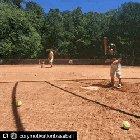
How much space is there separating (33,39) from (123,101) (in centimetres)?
4601

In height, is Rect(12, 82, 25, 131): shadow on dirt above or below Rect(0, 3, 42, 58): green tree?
below

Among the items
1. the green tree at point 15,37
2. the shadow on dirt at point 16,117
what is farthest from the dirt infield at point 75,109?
the green tree at point 15,37

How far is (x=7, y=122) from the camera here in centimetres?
1048

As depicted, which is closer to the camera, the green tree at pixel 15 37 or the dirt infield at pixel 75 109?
the dirt infield at pixel 75 109

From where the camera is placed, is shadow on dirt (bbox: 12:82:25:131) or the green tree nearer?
shadow on dirt (bbox: 12:82:25:131)

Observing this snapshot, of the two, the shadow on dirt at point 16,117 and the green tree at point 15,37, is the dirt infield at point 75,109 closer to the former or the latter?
the shadow on dirt at point 16,117

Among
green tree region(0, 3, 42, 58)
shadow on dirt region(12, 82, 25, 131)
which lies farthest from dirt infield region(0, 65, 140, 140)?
green tree region(0, 3, 42, 58)

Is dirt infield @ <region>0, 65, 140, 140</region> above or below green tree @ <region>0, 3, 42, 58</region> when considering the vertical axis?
below

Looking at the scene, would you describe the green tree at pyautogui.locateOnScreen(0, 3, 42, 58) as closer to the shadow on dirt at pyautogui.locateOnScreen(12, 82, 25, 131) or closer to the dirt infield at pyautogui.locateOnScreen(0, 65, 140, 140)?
the dirt infield at pyautogui.locateOnScreen(0, 65, 140, 140)

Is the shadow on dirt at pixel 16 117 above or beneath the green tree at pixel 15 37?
beneath

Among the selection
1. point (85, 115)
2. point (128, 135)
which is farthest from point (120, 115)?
point (128, 135)

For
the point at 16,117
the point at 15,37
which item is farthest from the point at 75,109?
the point at 15,37

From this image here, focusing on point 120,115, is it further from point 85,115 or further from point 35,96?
point 35,96

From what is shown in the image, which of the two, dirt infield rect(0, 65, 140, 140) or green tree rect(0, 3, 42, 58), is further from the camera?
green tree rect(0, 3, 42, 58)
